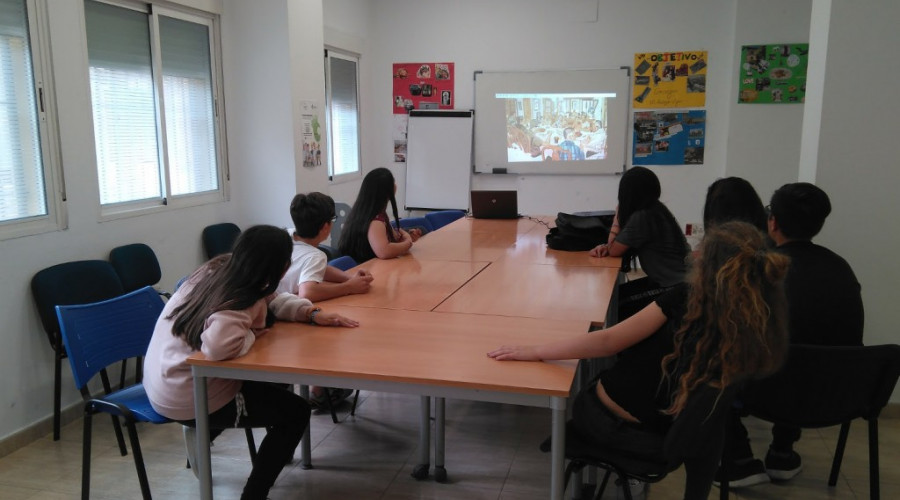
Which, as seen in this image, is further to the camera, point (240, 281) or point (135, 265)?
point (135, 265)

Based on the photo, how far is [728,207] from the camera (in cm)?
316

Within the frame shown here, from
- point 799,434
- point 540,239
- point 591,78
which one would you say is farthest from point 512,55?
point 799,434

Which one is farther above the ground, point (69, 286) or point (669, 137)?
point (669, 137)

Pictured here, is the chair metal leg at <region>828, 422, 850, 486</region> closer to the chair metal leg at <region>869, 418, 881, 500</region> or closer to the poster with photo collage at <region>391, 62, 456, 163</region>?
the chair metal leg at <region>869, 418, 881, 500</region>

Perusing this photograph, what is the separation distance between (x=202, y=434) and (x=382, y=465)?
1027mm

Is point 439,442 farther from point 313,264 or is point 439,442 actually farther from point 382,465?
point 313,264

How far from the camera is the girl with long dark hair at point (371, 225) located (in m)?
3.73

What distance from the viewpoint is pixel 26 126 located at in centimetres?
337

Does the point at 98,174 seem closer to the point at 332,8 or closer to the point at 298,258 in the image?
the point at 298,258

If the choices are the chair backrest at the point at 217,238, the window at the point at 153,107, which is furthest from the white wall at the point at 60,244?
the chair backrest at the point at 217,238

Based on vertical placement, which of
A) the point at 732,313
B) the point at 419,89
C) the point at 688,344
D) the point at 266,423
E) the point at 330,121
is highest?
the point at 419,89

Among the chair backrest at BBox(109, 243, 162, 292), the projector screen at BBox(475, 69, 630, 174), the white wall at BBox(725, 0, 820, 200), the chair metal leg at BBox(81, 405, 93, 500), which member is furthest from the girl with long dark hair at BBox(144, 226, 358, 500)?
the white wall at BBox(725, 0, 820, 200)

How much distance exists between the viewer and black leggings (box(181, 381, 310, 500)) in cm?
229

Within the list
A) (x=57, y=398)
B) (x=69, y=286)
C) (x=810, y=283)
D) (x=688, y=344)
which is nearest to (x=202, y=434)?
(x=688, y=344)
